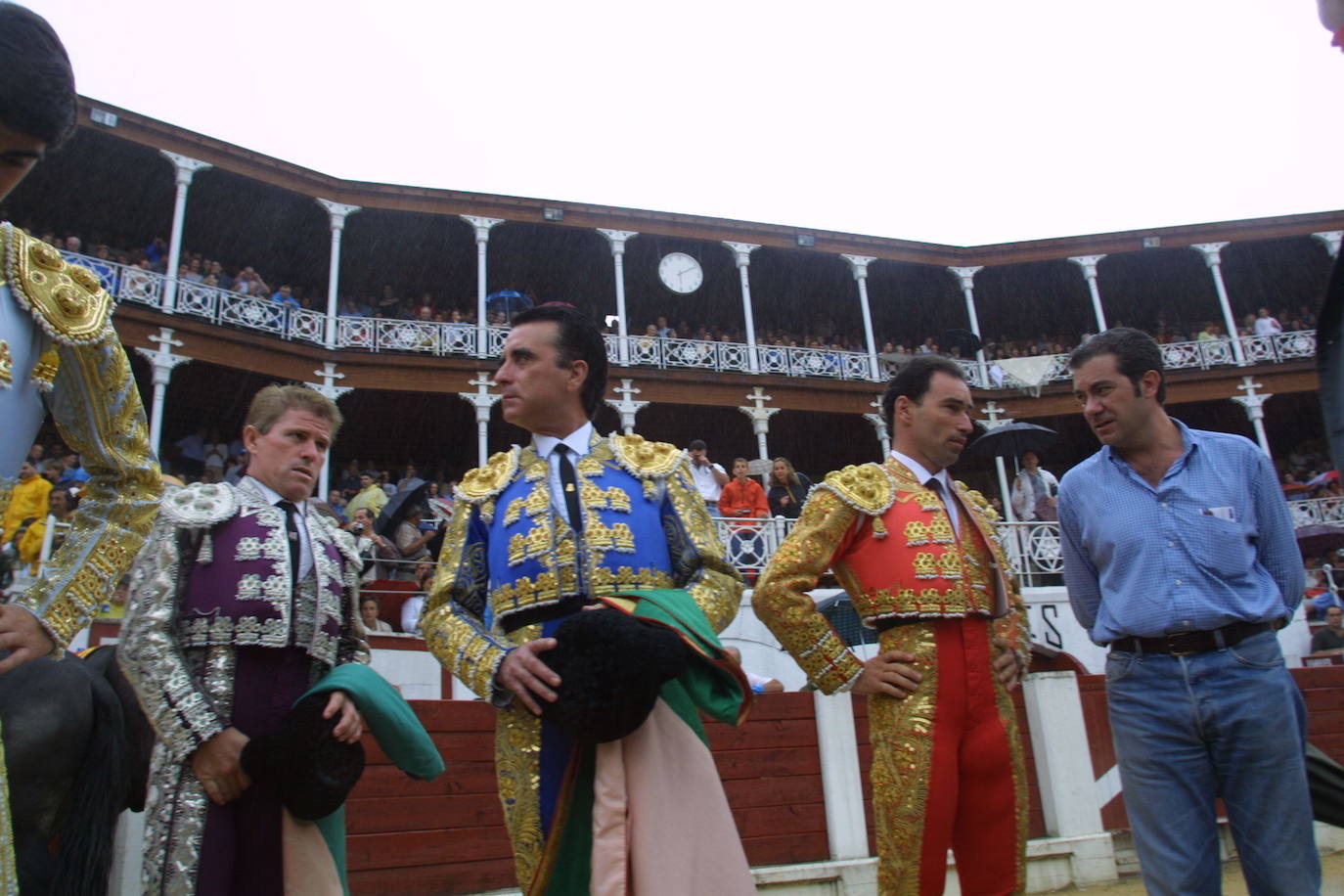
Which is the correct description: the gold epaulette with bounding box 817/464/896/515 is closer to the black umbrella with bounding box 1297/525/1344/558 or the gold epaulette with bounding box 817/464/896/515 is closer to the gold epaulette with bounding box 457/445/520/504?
the gold epaulette with bounding box 457/445/520/504

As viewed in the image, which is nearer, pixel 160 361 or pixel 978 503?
pixel 978 503

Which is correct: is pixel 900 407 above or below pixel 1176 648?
above

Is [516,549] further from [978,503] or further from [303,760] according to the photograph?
[978,503]

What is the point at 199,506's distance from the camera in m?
2.54

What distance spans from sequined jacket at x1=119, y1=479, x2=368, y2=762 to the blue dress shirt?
2.08 metres

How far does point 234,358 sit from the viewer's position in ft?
47.5

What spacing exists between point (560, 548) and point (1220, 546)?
174 cm

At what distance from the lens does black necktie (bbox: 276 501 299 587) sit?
2537 mm

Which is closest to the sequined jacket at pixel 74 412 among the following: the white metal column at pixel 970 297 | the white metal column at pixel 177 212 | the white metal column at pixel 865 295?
the white metal column at pixel 177 212

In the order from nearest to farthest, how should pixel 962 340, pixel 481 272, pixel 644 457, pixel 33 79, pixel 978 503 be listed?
1. pixel 33 79
2. pixel 644 457
3. pixel 978 503
4. pixel 481 272
5. pixel 962 340

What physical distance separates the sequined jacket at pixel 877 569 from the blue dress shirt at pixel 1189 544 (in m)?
0.28

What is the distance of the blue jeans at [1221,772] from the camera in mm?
2396

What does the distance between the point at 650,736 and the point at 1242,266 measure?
22912 millimetres

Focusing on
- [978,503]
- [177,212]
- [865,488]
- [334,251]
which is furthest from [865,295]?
[865,488]
